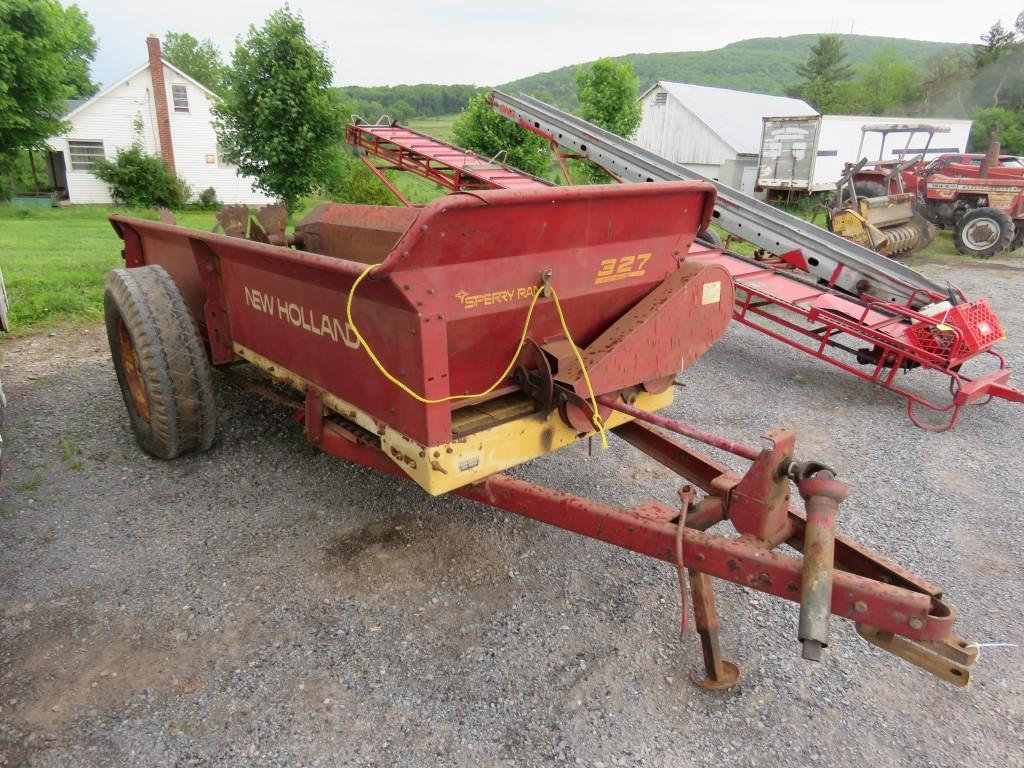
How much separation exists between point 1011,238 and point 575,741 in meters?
14.7

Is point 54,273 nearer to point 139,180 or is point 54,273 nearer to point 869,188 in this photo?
point 869,188

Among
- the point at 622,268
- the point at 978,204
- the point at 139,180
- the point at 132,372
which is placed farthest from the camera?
the point at 139,180

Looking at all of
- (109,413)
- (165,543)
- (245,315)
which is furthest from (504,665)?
(109,413)

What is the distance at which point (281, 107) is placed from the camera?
47.5 feet

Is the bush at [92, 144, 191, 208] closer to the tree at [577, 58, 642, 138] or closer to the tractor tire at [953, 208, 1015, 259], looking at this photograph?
the tree at [577, 58, 642, 138]

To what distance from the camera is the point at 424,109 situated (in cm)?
8106

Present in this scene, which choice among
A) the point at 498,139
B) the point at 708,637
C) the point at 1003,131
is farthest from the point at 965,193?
the point at 1003,131

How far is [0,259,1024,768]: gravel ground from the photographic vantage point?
2348 mm

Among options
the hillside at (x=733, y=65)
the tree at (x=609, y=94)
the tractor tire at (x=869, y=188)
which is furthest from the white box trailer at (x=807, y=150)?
the hillside at (x=733, y=65)

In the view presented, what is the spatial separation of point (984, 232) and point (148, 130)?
1167 inches

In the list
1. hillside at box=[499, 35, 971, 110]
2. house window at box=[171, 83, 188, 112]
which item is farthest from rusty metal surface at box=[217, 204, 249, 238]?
hillside at box=[499, 35, 971, 110]

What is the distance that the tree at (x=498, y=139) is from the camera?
17625mm

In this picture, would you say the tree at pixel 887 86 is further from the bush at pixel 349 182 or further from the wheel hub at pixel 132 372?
the wheel hub at pixel 132 372

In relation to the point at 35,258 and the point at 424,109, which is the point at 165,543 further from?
the point at 424,109
